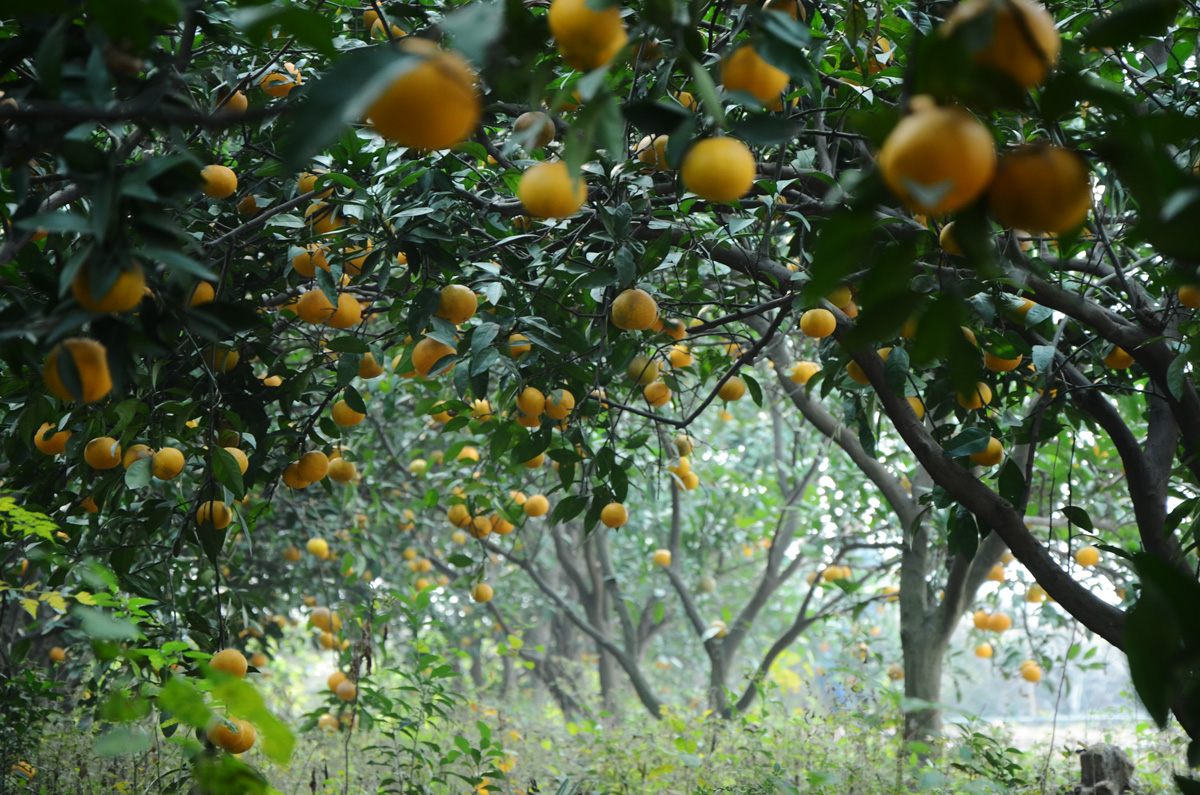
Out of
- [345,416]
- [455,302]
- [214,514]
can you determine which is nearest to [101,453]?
[214,514]

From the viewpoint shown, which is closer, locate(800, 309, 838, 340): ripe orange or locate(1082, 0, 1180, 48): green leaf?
locate(1082, 0, 1180, 48): green leaf

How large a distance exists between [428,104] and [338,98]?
0.11 m

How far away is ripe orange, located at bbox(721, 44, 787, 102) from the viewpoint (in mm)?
784

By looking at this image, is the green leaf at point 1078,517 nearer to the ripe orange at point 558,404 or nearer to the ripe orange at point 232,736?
the ripe orange at point 558,404

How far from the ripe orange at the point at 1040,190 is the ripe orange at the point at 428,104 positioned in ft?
1.17

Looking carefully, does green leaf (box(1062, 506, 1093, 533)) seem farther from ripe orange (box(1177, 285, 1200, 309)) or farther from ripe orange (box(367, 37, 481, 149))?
ripe orange (box(367, 37, 481, 149))

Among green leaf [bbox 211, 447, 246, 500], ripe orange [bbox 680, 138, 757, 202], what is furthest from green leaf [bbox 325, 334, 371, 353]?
ripe orange [bbox 680, 138, 757, 202]

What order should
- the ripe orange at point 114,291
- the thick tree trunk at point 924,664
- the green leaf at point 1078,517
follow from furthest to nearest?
the thick tree trunk at point 924,664 < the green leaf at point 1078,517 < the ripe orange at point 114,291

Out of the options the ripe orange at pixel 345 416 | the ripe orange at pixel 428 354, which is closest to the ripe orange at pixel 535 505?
the ripe orange at pixel 345 416

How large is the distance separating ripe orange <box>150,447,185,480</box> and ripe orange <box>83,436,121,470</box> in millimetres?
116

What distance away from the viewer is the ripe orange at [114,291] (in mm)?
687

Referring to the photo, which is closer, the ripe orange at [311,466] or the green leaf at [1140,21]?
the green leaf at [1140,21]

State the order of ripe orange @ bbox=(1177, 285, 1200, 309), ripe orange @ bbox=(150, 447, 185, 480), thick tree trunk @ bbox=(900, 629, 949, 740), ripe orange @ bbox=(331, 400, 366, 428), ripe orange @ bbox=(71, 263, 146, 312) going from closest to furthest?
1. ripe orange @ bbox=(71, 263, 146, 312)
2. ripe orange @ bbox=(1177, 285, 1200, 309)
3. ripe orange @ bbox=(150, 447, 185, 480)
4. ripe orange @ bbox=(331, 400, 366, 428)
5. thick tree trunk @ bbox=(900, 629, 949, 740)

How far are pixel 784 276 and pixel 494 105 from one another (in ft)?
2.20
